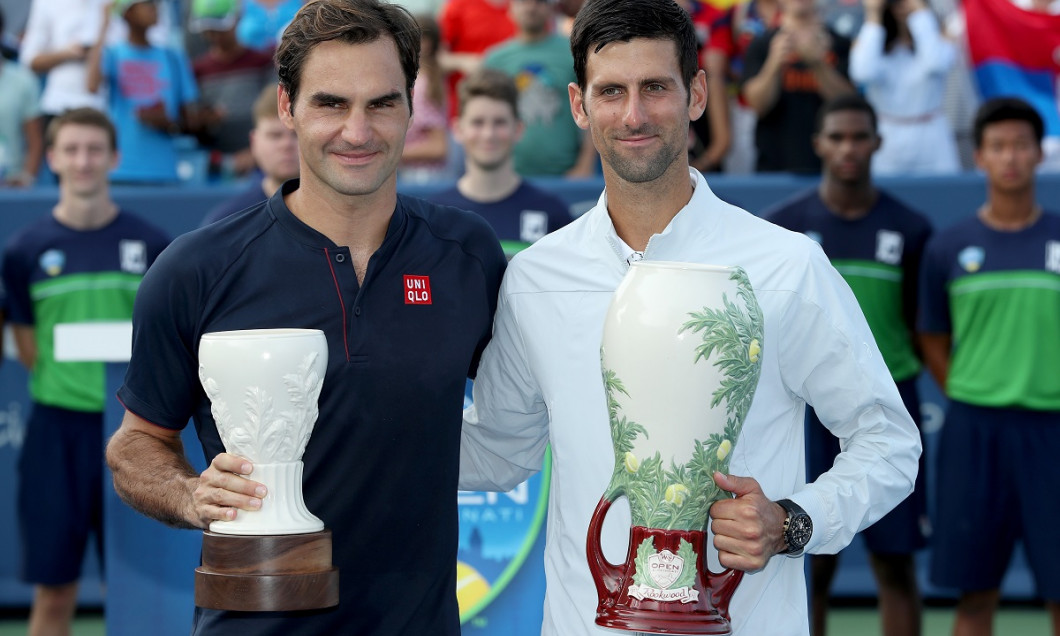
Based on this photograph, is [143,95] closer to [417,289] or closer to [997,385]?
[997,385]

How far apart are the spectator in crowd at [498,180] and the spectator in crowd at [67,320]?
1.54 m

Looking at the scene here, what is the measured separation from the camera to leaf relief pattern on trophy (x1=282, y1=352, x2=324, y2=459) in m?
2.47

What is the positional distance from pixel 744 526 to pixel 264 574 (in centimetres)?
85

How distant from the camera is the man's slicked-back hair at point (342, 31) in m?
2.77

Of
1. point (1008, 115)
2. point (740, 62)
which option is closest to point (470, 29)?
point (740, 62)

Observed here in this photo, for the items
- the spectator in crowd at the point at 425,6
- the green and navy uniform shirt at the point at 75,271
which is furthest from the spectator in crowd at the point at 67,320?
the spectator in crowd at the point at 425,6

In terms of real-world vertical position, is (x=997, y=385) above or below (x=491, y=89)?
below

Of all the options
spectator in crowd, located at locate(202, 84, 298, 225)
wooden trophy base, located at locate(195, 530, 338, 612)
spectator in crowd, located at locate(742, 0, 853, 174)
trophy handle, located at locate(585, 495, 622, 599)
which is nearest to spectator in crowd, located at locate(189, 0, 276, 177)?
spectator in crowd, located at locate(202, 84, 298, 225)

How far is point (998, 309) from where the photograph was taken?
5.77 m

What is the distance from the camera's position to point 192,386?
9.14 feet

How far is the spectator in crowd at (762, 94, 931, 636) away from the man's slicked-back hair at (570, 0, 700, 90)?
10.7 ft

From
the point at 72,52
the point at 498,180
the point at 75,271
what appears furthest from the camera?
the point at 72,52

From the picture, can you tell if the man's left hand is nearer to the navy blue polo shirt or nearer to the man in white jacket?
the man in white jacket

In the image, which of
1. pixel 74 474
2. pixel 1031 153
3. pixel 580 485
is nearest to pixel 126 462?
pixel 580 485
